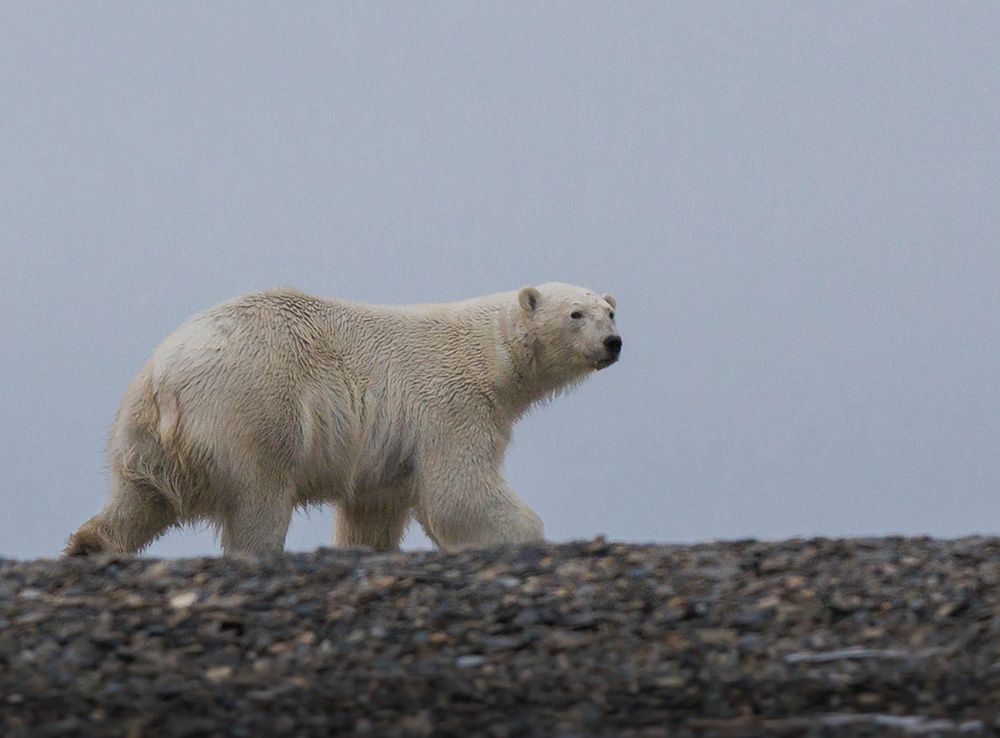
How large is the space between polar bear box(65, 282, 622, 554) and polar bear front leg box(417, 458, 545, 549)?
0.01 m

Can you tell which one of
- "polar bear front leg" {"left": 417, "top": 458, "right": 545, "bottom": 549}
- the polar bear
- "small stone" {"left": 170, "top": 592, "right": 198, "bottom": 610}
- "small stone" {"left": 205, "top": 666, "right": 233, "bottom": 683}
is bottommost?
"small stone" {"left": 205, "top": 666, "right": 233, "bottom": 683}

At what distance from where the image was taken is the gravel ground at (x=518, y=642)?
5.25m

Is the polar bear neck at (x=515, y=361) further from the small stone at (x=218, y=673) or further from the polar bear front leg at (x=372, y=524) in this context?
the small stone at (x=218, y=673)

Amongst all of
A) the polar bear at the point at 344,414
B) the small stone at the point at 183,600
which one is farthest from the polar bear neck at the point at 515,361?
the small stone at the point at 183,600

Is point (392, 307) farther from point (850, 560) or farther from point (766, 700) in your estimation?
point (766, 700)

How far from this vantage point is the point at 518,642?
6.15m

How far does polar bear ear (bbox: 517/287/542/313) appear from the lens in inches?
438

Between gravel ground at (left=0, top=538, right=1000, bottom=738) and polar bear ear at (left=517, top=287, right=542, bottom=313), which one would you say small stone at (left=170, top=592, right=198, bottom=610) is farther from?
Answer: polar bear ear at (left=517, top=287, right=542, bottom=313)

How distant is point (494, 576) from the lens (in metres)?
7.11

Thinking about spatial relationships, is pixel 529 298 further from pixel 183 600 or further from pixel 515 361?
pixel 183 600

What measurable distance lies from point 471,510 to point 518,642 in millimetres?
4401

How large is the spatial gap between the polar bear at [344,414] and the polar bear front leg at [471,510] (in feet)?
0.03

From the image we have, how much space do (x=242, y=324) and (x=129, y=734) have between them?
531 cm

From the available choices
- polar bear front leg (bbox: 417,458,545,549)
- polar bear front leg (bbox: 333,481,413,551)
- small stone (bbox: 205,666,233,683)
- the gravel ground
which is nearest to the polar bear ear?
polar bear front leg (bbox: 417,458,545,549)
